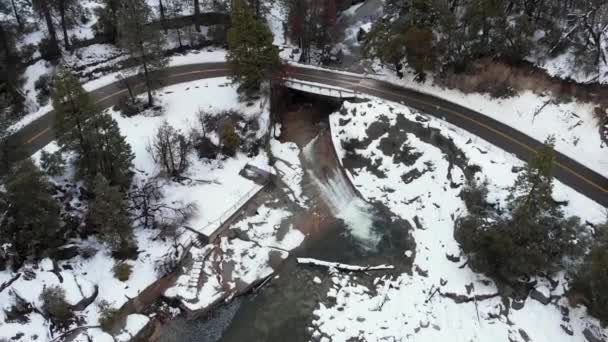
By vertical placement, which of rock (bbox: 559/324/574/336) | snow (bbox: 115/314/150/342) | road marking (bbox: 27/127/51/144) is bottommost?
snow (bbox: 115/314/150/342)

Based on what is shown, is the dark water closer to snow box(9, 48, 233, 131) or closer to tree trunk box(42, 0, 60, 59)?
snow box(9, 48, 233, 131)

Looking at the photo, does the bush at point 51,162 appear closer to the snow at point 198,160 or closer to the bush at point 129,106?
the snow at point 198,160

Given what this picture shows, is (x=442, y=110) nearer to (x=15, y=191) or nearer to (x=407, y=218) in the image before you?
(x=407, y=218)

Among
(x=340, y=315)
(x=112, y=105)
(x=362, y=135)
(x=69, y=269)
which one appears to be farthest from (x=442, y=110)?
(x=69, y=269)

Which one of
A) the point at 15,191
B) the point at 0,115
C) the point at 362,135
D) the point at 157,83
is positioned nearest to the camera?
the point at 15,191

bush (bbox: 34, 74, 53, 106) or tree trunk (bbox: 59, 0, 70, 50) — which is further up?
tree trunk (bbox: 59, 0, 70, 50)

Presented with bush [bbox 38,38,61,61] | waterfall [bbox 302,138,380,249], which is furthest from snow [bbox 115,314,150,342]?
bush [bbox 38,38,61,61]

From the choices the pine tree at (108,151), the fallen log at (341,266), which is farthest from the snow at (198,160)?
the fallen log at (341,266)
